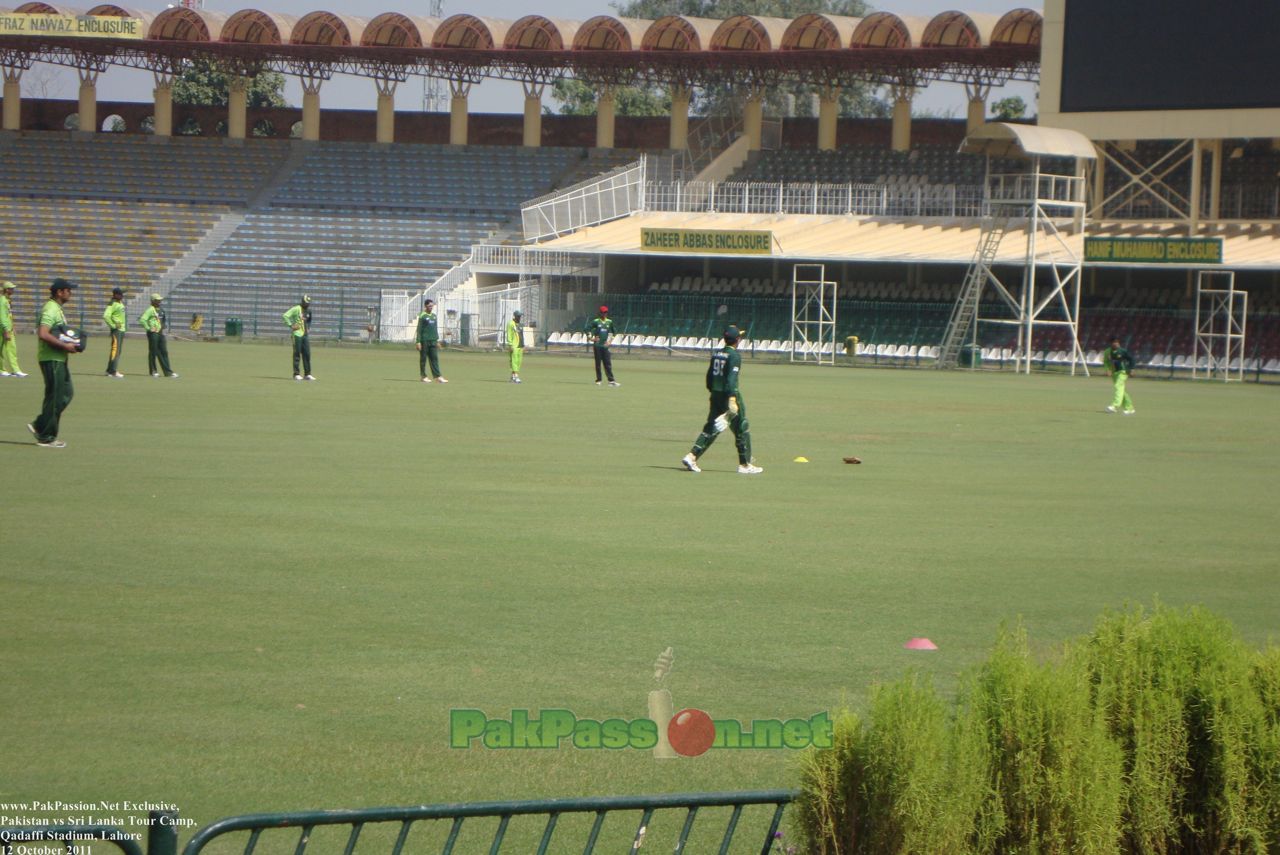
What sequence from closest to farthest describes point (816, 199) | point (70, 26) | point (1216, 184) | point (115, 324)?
point (115, 324)
point (1216, 184)
point (816, 199)
point (70, 26)

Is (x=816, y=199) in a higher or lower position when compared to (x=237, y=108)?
lower

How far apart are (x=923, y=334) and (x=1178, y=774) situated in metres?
48.8

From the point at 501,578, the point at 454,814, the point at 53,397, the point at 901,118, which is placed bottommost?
the point at 501,578

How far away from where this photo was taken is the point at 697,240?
2110 inches

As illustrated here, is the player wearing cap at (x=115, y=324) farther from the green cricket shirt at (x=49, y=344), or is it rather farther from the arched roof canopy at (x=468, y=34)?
the arched roof canopy at (x=468, y=34)

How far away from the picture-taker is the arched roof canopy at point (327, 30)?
62.2 m

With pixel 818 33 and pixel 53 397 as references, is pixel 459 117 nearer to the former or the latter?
pixel 818 33

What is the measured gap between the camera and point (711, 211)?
190ft

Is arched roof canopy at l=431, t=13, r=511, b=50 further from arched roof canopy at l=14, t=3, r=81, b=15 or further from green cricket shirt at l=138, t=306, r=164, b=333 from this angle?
green cricket shirt at l=138, t=306, r=164, b=333

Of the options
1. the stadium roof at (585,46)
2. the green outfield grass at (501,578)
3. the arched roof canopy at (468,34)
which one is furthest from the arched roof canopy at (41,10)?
the green outfield grass at (501,578)

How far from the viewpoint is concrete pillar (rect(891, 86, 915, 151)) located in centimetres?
6109

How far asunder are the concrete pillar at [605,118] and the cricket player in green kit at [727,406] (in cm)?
4729

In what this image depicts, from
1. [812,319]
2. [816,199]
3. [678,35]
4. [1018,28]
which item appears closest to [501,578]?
[812,319]

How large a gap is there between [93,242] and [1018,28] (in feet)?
114
